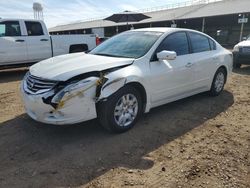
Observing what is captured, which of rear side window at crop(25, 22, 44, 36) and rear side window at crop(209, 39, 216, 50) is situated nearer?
rear side window at crop(209, 39, 216, 50)

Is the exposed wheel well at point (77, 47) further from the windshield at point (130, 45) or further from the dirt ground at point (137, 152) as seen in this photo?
the dirt ground at point (137, 152)

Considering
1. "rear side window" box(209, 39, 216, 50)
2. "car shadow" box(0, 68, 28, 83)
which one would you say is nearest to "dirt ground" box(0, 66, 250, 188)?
"rear side window" box(209, 39, 216, 50)

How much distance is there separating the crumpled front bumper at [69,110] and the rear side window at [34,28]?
6414 millimetres

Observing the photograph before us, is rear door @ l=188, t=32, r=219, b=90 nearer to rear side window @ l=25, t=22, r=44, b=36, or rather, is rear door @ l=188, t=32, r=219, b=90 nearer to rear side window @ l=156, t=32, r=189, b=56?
rear side window @ l=156, t=32, r=189, b=56

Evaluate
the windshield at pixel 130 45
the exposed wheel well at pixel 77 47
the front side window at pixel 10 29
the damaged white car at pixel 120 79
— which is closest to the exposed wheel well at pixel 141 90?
the damaged white car at pixel 120 79

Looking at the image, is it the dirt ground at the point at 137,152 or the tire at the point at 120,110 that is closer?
the dirt ground at the point at 137,152

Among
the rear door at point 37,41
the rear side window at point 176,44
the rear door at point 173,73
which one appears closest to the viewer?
the rear door at point 173,73

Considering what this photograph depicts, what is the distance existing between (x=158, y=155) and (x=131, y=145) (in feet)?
1.42

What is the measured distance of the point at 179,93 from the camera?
5133 mm

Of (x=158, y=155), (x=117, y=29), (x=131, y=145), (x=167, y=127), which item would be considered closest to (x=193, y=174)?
(x=158, y=155)

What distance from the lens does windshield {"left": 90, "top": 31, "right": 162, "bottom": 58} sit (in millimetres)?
4643

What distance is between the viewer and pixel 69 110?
369 cm

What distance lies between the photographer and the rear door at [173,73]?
456 cm

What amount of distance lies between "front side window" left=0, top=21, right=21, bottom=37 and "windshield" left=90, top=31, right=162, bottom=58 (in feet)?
16.8
